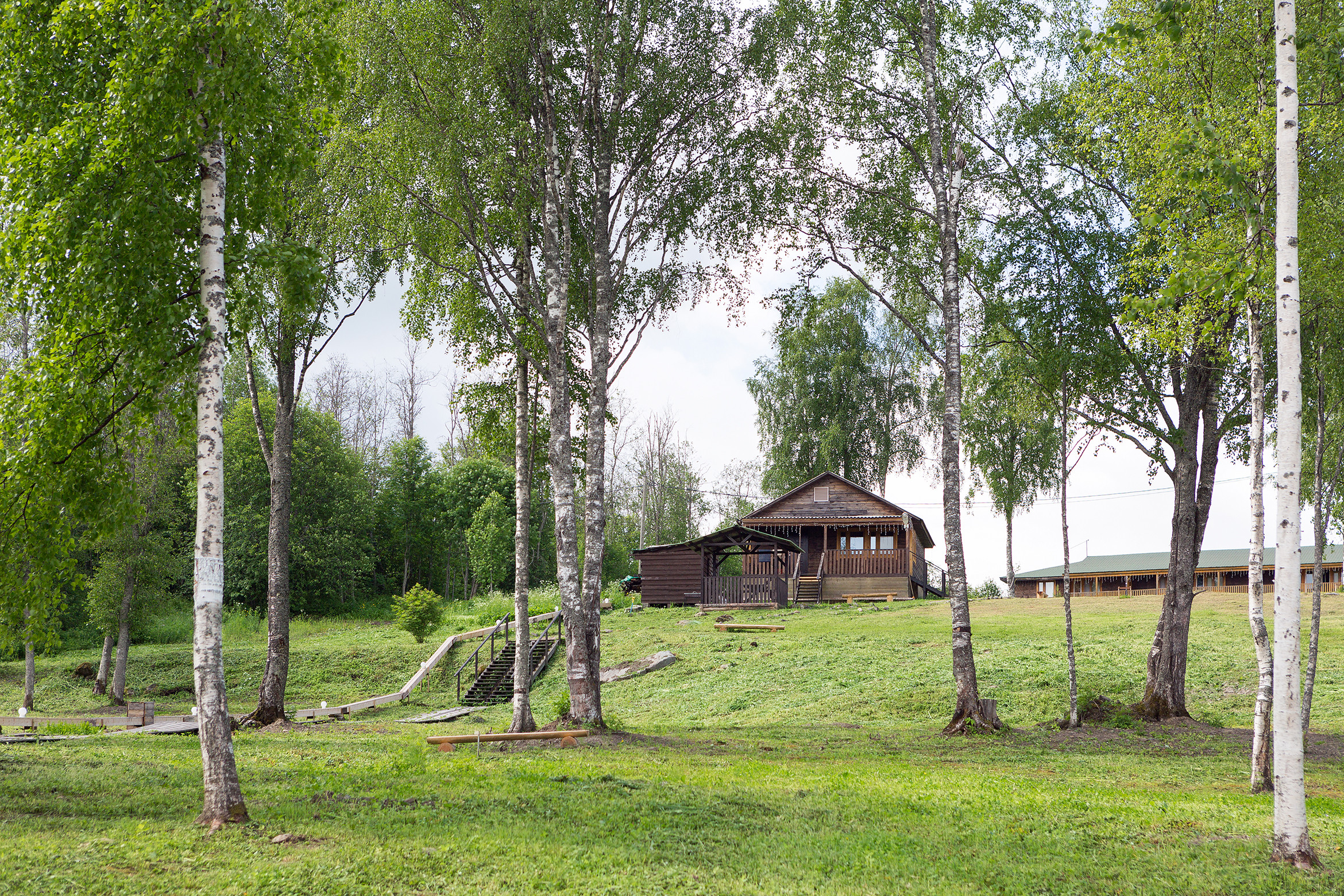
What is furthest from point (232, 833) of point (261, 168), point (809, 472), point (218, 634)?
point (809, 472)

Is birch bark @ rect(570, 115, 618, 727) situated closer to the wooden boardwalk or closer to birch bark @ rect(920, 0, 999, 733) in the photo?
birch bark @ rect(920, 0, 999, 733)

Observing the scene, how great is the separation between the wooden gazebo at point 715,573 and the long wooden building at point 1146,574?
58.2ft

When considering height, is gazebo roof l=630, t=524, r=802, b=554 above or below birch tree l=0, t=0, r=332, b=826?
below

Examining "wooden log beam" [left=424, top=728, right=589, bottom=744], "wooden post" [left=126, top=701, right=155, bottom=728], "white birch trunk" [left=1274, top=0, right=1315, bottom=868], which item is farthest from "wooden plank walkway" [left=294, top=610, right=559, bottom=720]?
"white birch trunk" [left=1274, top=0, right=1315, bottom=868]

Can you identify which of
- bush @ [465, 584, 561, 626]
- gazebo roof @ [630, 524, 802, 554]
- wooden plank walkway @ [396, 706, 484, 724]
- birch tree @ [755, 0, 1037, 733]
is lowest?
wooden plank walkway @ [396, 706, 484, 724]

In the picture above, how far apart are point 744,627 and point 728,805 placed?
808 inches

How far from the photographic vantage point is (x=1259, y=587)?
9.71 metres

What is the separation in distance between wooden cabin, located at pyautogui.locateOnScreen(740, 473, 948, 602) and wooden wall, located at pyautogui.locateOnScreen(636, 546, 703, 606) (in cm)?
→ 230

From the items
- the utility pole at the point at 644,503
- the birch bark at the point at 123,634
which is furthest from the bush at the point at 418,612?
the utility pole at the point at 644,503

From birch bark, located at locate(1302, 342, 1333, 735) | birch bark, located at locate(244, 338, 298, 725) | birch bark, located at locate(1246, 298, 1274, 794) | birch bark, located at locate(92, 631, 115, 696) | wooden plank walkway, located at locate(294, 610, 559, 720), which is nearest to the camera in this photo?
birch bark, located at locate(1246, 298, 1274, 794)

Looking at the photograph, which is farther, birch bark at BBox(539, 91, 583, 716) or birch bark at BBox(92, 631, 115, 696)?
birch bark at BBox(92, 631, 115, 696)

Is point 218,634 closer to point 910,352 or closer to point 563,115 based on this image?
point 563,115

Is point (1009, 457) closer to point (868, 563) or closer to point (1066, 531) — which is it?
point (868, 563)

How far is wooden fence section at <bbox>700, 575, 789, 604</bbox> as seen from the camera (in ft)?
118
